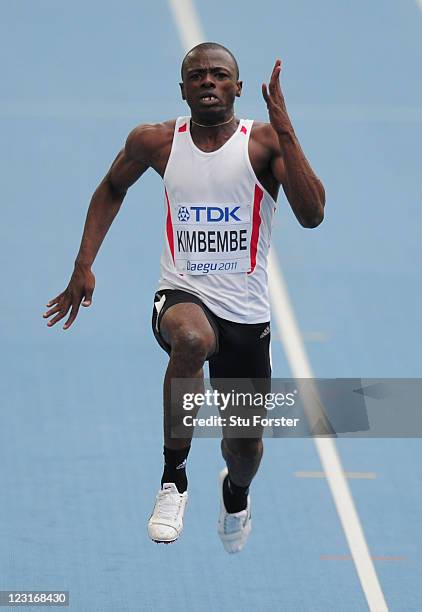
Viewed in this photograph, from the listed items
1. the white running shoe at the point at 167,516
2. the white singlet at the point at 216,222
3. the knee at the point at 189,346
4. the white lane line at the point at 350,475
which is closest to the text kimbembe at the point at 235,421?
the white running shoe at the point at 167,516

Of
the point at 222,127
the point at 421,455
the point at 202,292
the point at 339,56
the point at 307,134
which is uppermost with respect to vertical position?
the point at 339,56

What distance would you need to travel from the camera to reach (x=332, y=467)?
12133 mm

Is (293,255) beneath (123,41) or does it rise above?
beneath

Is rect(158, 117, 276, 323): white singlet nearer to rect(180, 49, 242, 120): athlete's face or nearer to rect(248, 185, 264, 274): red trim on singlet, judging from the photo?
rect(248, 185, 264, 274): red trim on singlet

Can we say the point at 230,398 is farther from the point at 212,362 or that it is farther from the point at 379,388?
the point at 379,388

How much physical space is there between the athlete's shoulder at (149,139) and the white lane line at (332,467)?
3.41 metres

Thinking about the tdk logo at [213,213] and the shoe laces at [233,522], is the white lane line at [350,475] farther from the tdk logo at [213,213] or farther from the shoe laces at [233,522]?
the tdk logo at [213,213]

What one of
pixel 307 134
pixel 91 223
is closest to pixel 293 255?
pixel 307 134

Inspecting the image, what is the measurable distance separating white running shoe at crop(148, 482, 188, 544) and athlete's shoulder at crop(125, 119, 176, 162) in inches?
68.3

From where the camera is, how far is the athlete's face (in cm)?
823

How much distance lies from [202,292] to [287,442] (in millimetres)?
4114

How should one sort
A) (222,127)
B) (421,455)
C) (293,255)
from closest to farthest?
(222,127)
(421,455)
(293,255)

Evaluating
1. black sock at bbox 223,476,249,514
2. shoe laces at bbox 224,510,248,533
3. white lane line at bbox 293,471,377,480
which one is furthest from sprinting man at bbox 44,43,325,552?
white lane line at bbox 293,471,377,480

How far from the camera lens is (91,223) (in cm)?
897
